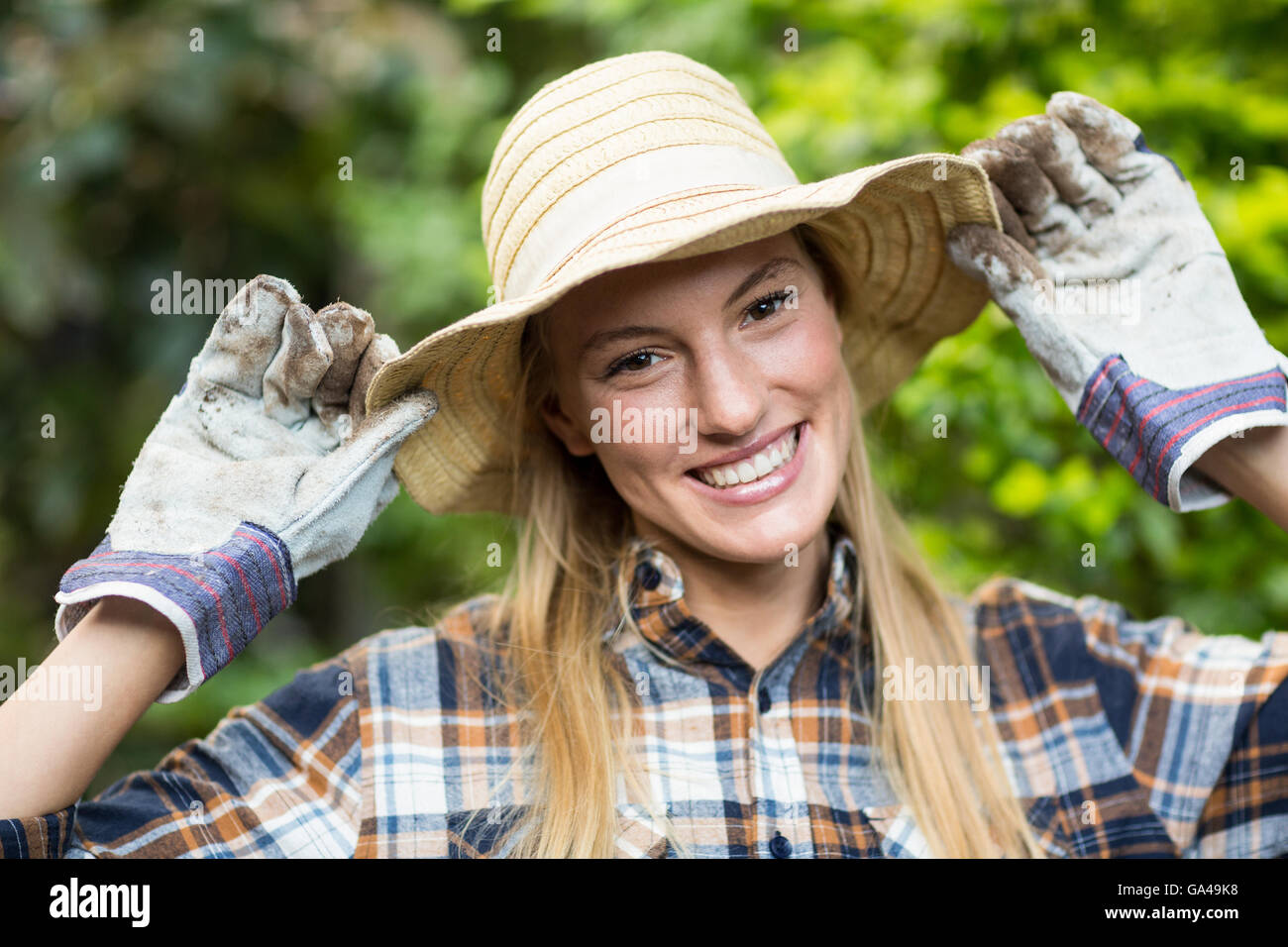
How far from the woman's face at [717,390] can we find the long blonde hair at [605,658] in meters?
0.15

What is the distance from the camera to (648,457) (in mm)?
1699

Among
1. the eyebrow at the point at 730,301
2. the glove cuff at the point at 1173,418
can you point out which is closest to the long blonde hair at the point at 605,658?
the eyebrow at the point at 730,301

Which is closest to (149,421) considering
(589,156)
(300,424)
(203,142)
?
(203,142)

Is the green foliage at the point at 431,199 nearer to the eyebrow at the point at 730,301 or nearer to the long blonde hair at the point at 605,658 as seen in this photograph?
the long blonde hair at the point at 605,658

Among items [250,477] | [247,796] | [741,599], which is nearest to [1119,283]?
[741,599]

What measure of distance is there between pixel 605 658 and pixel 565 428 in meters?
0.38

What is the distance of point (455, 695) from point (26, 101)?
243 cm

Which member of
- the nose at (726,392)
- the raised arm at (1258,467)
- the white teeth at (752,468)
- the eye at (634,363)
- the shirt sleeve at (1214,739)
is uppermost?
the eye at (634,363)

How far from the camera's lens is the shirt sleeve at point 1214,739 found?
5.80 feet

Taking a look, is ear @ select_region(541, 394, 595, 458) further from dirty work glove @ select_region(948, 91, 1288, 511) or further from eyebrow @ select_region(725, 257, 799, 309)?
dirty work glove @ select_region(948, 91, 1288, 511)

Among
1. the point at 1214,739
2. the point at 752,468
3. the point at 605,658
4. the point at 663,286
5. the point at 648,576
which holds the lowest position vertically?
the point at 1214,739

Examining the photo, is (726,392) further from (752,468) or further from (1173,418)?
(1173,418)

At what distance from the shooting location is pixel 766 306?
5.60 feet

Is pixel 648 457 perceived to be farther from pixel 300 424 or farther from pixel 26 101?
pixel 26 101
